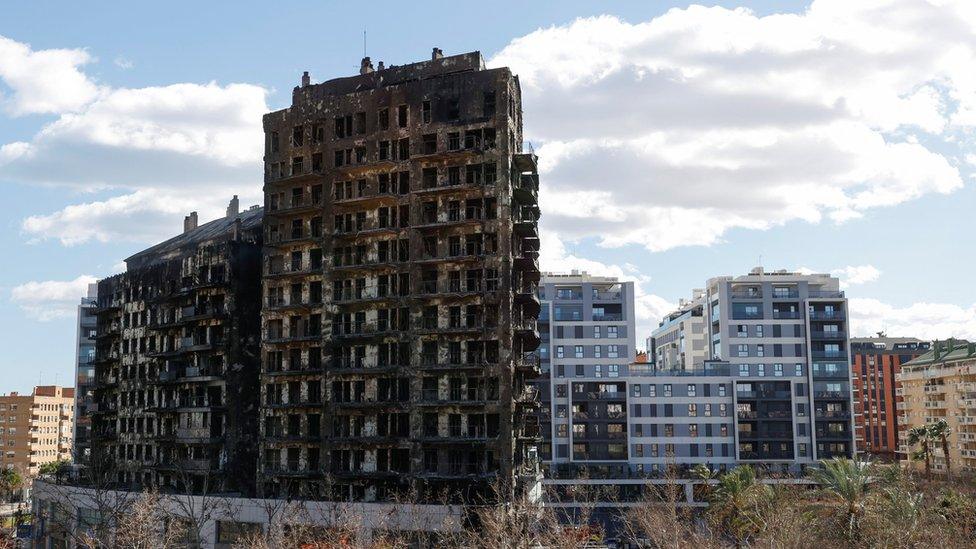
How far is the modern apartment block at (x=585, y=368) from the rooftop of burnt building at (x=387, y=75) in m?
60.5

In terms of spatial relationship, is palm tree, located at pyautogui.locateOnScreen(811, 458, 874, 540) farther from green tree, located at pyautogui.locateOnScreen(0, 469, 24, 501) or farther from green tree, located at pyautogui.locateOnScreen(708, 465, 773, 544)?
green tree, located at pyautogui.locateOnScreen(0, 469, 24, 501)

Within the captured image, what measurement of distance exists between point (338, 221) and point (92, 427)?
172 feet

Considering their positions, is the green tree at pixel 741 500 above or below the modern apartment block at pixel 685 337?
below

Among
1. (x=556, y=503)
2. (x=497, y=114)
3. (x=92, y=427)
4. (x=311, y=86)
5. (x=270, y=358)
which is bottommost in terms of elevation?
(x=556, y=503)

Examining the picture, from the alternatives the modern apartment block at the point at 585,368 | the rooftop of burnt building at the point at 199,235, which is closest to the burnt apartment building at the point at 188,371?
the rooftop of burnt building at the point at 199,235

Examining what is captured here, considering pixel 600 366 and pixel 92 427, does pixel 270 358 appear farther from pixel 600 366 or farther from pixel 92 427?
pixel 600 366

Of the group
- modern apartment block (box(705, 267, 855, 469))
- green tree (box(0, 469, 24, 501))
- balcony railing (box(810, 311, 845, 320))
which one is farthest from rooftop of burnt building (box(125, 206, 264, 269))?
balcony railing (box(810, 311, 845, 320))

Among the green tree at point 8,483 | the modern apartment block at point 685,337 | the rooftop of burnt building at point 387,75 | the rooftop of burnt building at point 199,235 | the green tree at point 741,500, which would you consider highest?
the rooftop of burnt building at point 387,75

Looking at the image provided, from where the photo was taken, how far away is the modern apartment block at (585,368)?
449ft

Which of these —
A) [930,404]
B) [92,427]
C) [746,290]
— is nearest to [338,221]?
[92,427]

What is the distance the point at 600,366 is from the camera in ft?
463

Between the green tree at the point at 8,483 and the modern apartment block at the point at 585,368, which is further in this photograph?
the green tree at the point at 8,483

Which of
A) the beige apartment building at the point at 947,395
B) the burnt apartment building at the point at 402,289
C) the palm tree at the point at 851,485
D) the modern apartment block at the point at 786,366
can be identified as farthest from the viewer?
the beige apartment building at the point at 947,395

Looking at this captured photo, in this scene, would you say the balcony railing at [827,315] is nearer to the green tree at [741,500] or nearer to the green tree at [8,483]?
the green tree at [741,500]
